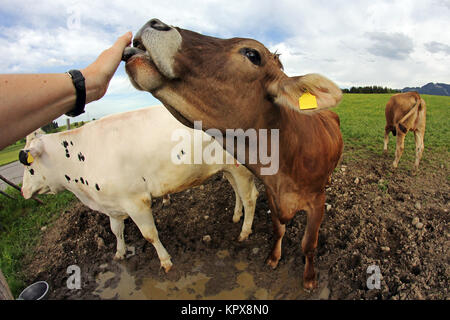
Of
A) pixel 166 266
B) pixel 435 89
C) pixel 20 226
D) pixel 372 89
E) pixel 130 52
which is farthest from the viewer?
pixel 435 89

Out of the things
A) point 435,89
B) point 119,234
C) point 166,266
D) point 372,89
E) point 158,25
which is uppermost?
point 435,89

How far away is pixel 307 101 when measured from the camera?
1725mm

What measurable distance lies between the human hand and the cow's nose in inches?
11.0

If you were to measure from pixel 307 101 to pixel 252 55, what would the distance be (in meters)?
0.49

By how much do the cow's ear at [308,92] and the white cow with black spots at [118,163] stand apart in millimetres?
1664

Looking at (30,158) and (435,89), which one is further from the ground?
(435,89)

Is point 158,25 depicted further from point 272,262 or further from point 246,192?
point 272,262

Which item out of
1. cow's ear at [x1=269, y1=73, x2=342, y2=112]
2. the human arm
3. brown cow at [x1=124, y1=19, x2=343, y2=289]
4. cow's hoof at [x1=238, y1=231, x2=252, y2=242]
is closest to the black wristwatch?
the human arm

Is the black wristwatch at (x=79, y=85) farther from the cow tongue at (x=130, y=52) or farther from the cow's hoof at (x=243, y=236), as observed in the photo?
the cow's hoof at (x=243, y=236)

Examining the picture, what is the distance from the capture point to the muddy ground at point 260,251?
304 cm

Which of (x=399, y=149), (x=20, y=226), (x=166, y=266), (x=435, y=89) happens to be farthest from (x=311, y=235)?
(x=435, y=89)

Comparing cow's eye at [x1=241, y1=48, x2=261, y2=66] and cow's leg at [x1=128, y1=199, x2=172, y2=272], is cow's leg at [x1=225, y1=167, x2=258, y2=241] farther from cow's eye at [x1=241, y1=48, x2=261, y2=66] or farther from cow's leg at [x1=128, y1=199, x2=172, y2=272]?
cow's eye at [x1=241, y1=48, x2=261, y2=66]

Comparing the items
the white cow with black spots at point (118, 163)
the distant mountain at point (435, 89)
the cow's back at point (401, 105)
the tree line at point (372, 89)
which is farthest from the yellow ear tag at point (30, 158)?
the distant mountain at point (435, 89)

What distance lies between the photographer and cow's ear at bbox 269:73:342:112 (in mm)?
1664
